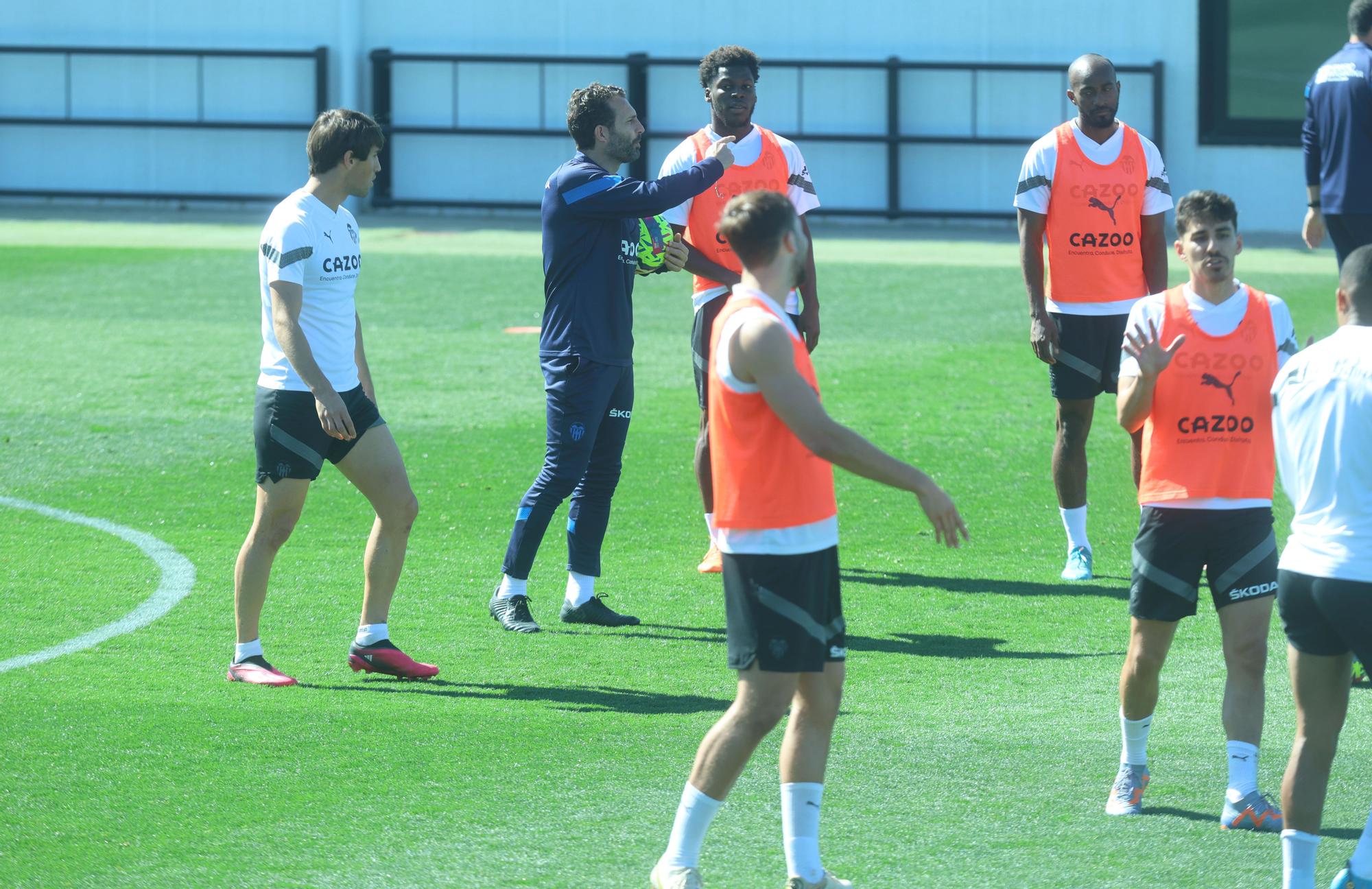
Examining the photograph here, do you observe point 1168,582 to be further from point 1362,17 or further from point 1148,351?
point 1362,17

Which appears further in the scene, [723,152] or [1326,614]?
[723,152]

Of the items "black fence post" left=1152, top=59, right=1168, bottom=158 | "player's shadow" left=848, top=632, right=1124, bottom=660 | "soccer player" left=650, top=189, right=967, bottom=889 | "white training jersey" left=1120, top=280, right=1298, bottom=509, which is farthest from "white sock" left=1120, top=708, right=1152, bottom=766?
"black fence post" left=1152, top=59, right=1168, bottom=158

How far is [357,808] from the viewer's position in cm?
493

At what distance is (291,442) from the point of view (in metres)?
6.16

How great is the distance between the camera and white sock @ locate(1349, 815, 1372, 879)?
4.22 metres

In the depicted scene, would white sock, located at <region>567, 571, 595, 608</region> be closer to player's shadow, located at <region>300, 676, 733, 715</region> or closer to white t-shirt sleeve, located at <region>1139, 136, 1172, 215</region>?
player's shadow, located at <region>300, 676, 733, 715</region>

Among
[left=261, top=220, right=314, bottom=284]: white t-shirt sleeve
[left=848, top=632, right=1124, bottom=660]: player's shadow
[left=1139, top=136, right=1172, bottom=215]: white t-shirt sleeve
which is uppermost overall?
[left=1139, top=136, right=1172, bottom=215]: white t-shirt sleeve

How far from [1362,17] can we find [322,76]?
18.8 meters

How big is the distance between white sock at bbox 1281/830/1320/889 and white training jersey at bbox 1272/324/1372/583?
631 millimetres

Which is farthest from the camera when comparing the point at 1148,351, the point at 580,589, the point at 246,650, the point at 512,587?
the point at 580,589

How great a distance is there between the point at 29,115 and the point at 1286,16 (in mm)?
17888

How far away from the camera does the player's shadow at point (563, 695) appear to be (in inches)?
235

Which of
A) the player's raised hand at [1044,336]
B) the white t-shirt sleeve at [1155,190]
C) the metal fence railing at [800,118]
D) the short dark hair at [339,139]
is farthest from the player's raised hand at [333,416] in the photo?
the metal fence railing at [800,118]

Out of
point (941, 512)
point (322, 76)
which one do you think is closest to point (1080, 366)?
point (941, 512)
